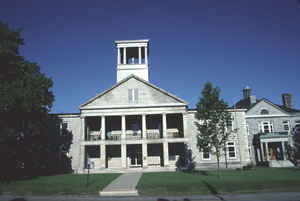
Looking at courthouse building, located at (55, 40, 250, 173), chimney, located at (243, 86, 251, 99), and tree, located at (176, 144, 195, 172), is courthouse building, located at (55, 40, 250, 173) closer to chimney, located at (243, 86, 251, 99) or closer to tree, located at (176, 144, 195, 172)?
tree, located at (176, 144, 195, 172)

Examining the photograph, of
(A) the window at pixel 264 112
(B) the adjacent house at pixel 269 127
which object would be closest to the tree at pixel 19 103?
(B) the adjacent house at pixel 269 127

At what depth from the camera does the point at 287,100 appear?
41.1m

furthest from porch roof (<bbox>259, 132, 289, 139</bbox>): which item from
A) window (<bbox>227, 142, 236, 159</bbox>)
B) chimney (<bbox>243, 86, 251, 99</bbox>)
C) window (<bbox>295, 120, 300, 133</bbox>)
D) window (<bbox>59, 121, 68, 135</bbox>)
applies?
window (<bbox>59, 121, 68, 135</bbox>)

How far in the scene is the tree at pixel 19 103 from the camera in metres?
20.3

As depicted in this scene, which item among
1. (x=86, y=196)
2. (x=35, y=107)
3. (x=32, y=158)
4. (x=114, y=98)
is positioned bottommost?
(x=86, y=196)

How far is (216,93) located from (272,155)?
71.1ft

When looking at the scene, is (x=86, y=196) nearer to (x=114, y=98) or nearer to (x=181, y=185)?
(x=181, y=185)

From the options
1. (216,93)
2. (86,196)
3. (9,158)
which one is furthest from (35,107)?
(216,93)

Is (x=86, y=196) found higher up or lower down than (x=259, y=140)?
lower down

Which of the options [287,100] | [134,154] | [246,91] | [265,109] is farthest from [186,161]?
[246,91]

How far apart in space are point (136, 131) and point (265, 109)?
854 inches

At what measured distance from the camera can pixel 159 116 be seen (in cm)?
3406

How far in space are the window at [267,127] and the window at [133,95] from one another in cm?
2138

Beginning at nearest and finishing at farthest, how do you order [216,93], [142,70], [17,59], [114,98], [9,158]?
1. [216,93]
2. [9,158]
3. [17,59]
4. [114,98]
5. [142,70]
